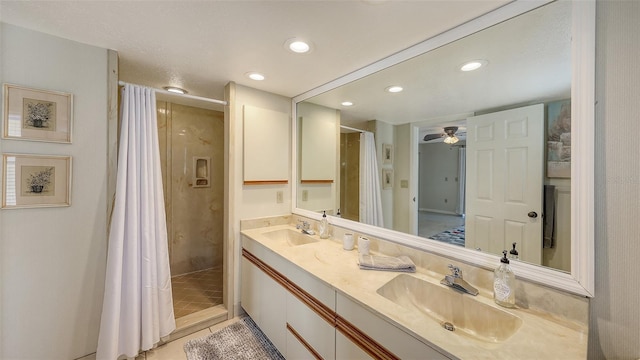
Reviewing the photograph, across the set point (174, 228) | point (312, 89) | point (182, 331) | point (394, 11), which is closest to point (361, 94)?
point (312, 89)

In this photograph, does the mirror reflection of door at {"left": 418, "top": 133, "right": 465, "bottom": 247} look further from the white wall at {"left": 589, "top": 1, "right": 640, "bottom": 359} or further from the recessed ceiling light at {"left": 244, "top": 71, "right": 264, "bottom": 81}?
the recessed ceiling light at {"left": 244, "top": 71, "right": 264, "bottom": 81}

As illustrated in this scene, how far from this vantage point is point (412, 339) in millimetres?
830

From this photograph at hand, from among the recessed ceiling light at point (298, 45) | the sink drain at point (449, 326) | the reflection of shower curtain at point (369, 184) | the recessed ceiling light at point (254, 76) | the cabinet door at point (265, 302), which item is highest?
the recessed ceiling light at point (254, 76)

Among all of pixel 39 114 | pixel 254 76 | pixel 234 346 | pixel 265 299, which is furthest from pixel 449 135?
pixel 39 114

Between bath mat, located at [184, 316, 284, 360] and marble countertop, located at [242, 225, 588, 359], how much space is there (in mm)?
901

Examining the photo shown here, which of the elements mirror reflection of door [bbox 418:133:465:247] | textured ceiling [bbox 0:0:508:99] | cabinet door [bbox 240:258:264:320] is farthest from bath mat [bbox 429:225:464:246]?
cabinet door [bbox 240:258:264:320]

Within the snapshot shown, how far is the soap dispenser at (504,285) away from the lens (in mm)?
976

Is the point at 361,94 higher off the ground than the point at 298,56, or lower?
lower

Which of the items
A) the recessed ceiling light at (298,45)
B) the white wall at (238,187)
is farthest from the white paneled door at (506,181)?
the white wall at (238,187)

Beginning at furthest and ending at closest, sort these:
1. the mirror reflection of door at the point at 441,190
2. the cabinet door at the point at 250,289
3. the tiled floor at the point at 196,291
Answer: the tiled floor at the point at 196,291 → the cabinet door at the point at 250,289 → the mirror reflection of door at the point at 441,190

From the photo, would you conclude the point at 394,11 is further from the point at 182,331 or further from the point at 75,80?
the point at 182,331

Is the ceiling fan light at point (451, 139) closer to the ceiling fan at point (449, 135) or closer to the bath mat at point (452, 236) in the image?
the ceiling fan at point (449, 135)

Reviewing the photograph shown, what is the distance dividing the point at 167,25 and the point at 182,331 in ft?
7.39

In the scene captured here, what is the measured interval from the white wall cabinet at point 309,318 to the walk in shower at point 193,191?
117 centimetres
